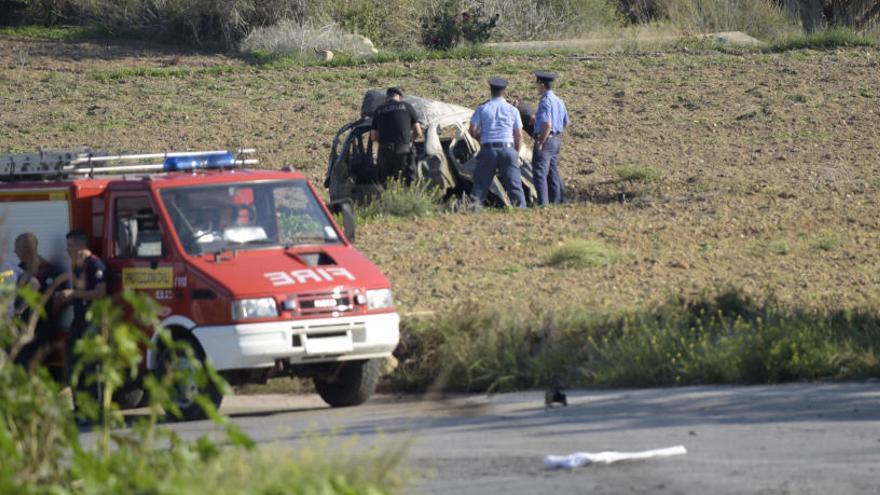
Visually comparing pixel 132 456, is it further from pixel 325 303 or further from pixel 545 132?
pixel 545 132

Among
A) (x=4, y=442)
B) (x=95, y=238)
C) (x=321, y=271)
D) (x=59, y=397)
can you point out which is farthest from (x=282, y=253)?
(x=4, y=442)

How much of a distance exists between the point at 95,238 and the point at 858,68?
18314mm

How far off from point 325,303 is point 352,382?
3.24ft

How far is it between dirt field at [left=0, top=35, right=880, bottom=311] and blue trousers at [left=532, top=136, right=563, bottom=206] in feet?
1.12

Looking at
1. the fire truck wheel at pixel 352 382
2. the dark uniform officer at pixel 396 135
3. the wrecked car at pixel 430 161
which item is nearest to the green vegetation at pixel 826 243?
the wrecked car at pixel 430 161

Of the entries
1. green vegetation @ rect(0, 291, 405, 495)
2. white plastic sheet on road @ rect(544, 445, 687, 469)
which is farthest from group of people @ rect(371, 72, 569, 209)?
green vegetation @ rect(0, 291, 405, 495)

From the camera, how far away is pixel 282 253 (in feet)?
37.8

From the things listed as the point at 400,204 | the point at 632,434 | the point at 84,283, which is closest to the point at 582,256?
the point at 400,204

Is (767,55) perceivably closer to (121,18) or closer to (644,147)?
(644,147)

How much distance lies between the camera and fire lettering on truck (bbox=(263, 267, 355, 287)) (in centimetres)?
1103

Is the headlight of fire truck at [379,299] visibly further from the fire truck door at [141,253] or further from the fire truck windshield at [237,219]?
the fire truck door at [141,253]

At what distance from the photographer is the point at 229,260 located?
11266 mm

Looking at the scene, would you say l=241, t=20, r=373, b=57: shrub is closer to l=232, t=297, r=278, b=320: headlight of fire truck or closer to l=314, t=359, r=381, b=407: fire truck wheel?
l=314, t=359, r=381, b=407: fire truck wheel

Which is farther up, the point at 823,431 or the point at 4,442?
the point at 4,442
